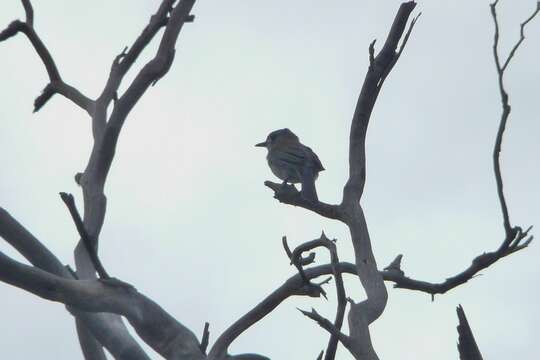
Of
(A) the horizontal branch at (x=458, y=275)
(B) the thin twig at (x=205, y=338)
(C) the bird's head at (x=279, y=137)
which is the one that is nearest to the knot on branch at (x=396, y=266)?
(A) the horizontal branch at (x=458, y=275)

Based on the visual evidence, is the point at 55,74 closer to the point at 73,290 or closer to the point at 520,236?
the point at 73,290

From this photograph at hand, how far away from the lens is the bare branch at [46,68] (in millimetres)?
6555

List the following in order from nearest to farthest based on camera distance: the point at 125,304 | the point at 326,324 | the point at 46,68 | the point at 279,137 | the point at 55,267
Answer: the point at 326,324
the point at 125,304
the point at 55,267
the point at 46,68
the point at 279,137

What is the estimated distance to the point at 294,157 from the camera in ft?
37.6

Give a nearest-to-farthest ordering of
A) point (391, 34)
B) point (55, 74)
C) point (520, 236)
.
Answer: point (520, 236)
point (391, 34)
point (55, 74)

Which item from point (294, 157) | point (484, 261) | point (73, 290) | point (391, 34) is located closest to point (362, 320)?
point (484, 261)

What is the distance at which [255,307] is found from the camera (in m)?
4.54

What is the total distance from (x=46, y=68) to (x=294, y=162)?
16.2ft

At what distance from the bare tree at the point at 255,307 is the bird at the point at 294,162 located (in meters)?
5.05

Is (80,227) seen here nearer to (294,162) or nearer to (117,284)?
(117,284)

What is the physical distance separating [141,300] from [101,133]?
75.5 inches

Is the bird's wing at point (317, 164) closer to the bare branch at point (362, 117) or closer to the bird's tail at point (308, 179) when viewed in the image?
the bird's tail at point (308, 179)

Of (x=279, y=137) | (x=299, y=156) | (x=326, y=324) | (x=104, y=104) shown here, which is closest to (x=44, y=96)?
(x=104, y=104)

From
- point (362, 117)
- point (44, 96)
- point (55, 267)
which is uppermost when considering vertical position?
point (44, 96)
